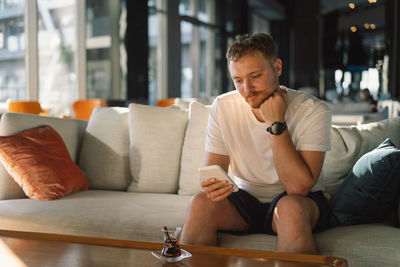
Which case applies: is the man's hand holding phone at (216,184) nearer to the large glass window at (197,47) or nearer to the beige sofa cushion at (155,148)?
the beige sofa cushion at (155,148)

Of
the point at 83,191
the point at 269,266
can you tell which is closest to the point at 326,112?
the point at 269,266

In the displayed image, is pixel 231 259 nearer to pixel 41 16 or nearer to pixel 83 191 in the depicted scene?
pixel 83 191

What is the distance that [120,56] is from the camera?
25.5 feet

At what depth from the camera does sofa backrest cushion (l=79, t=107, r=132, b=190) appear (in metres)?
2.68

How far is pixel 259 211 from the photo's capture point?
1.77 meters

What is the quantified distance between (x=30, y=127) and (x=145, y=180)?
2.46ft

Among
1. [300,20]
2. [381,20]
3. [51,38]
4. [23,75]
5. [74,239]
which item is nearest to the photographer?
[74,239]

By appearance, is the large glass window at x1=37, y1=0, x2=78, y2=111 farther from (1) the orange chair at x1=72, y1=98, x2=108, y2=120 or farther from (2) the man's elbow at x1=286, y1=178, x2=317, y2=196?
(2) the man's elbow at x1=286, y1=178, x2=317, y2=196

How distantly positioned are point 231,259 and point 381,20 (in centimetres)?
1155

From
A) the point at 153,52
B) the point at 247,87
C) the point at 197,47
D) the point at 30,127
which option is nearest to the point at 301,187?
the point at 247,87

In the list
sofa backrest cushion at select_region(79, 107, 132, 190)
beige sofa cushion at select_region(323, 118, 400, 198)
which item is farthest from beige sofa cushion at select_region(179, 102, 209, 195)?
beige sofa cushion at select_region(323, 118, 400, 198)

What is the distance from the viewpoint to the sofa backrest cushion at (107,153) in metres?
2.68

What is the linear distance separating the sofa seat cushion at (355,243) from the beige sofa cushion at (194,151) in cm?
71

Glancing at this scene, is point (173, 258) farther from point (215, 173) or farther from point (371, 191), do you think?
point (371, 191)
